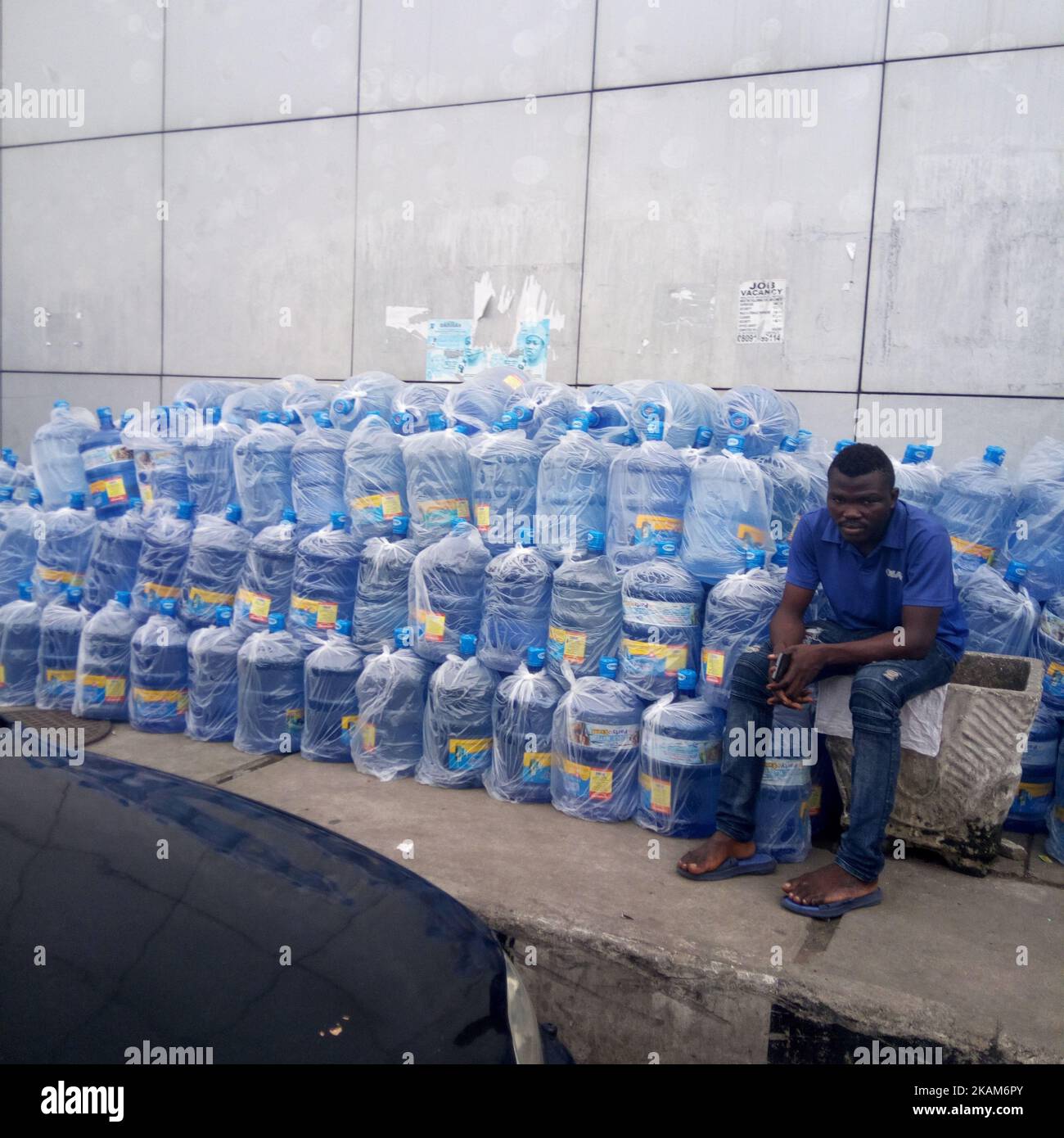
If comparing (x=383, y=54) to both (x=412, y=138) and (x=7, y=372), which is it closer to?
(x=412, y=138)

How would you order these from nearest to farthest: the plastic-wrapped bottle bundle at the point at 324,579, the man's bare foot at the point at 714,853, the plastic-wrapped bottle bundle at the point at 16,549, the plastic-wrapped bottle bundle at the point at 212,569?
the man's bare foot at the point at 714,853, the plastic-wrapped bottle bundle at the point at 324,579, the plastic-wrapped bottle bundle at the point at 212,569, the plastic-wrapped bottle bundle at the point at 16,549

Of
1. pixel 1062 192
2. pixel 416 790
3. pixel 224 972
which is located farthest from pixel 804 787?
pixel 1062 192

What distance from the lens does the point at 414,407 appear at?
4.95 metres

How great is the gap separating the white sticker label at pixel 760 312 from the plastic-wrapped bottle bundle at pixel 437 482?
8.29 feet

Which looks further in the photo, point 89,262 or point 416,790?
point 89,262

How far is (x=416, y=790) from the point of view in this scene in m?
4.31

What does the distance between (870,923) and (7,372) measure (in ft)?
29.4

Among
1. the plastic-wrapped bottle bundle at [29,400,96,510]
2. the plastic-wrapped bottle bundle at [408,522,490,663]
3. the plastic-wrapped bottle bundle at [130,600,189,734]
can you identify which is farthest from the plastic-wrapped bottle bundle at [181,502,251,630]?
the plastic-wrapped bottle bundle at [29,400,96,510]

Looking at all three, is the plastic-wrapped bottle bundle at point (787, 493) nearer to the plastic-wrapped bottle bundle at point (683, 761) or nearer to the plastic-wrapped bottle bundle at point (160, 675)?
the plastic-wrapped bottle bundle at point (683, 761)

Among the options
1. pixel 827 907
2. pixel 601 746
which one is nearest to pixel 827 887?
pixel 827 907

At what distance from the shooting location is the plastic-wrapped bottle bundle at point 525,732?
411 cm

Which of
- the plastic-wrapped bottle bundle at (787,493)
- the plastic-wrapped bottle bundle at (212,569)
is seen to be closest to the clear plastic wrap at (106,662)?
the plastic-wrapped bottle bundle at (212,569)

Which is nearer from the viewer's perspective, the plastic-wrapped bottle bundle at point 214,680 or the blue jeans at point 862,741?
the blue jeans at point 862,741
